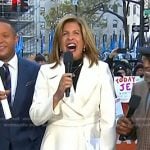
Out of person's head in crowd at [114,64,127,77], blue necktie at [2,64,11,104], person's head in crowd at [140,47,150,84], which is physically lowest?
person's head in crowd at [114,64,127,77]

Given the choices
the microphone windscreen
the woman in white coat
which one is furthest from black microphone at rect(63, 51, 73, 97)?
the woman in white coat

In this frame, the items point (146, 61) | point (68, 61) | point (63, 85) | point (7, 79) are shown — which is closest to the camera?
point (63, 85)

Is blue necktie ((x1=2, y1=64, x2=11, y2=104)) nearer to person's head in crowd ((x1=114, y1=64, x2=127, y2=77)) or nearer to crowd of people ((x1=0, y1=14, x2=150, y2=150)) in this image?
crowd of people ((x1=0, y1=14, x2=150, y2=150))

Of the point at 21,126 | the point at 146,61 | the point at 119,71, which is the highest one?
the point at 146,61

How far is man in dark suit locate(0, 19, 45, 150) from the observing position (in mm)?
3469

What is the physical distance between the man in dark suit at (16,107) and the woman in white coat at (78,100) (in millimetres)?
295

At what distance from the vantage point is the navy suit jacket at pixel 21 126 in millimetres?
3467

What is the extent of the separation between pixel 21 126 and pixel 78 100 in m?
0.57

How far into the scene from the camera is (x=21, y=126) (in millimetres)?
3500

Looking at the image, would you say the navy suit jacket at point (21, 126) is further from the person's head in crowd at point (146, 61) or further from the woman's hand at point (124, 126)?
the person's head in crowd at point (146, 61)

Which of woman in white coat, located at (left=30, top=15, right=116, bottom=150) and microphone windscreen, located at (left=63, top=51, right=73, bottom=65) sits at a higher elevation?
microphone windscreen, located at (left=63, top=51, right=73, bottom=65)

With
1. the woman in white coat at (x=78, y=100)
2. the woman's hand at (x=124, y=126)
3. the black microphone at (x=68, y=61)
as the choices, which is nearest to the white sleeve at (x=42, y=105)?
the woman in white coat at (x=78, y=100)

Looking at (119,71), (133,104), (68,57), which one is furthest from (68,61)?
(119,71)

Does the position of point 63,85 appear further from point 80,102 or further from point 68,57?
point 80,102
